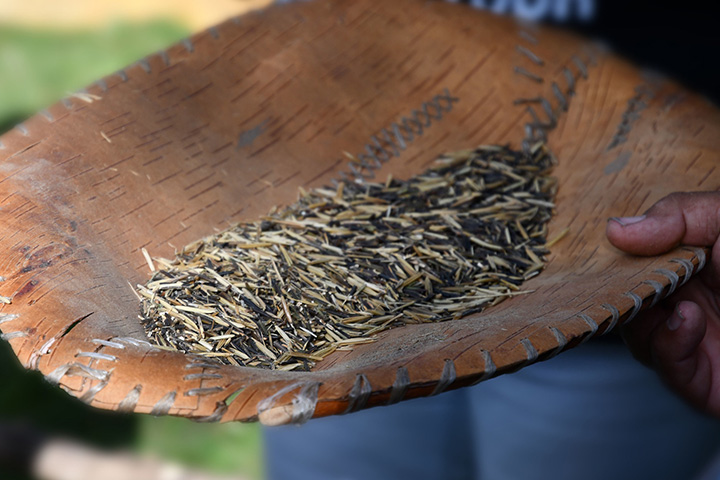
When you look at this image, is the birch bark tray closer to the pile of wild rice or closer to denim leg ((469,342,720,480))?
the pile of wild rice

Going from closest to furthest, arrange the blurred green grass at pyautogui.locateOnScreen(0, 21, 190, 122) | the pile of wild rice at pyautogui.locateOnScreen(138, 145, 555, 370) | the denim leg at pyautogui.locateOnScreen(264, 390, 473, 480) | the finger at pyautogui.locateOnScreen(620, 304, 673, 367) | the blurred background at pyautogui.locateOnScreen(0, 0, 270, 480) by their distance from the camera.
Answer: the pile of wild rice at pyautogui.locateOnScreen(138, 145, 555, 370) → the finger at pyautogui.locateOnScreen(620, 304, 673, 367) → the denim leg at pyautogui.locateOnScreen(264, 390, 473, 480) → the blurred background at pyautogui.locateOnScreen(0, 0, 270, 480) → the blurred green grass at pyautogui.locateOnScreen(0, 21, 190, 122)

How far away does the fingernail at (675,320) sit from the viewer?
1.22 meters

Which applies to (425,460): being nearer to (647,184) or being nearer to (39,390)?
(647,184)

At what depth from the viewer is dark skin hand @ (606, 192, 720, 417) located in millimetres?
1166

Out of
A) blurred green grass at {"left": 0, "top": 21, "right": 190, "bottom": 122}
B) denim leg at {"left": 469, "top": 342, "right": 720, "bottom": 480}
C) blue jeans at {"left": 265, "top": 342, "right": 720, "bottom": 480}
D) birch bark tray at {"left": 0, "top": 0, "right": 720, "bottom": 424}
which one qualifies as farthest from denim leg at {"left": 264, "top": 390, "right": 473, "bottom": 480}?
blurred green grass at {"left": 0, "top": 21, "right": 190, "bottom": 122}

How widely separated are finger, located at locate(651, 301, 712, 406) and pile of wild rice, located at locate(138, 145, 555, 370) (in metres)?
0.24

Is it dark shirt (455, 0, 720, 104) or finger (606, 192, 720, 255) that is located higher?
dark shirt (455, 0, 720, 104)

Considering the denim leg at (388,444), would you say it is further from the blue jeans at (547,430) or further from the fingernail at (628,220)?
the fingernail at (628,220)

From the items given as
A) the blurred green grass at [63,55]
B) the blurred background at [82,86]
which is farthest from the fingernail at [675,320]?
the blurred green grass at [63,55]

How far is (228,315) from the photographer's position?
1.15 m

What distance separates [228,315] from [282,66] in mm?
672

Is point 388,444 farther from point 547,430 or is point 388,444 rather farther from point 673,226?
point 673,226

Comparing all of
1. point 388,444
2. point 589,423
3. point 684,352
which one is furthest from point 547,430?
point 684,352

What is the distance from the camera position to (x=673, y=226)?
1.16 m
